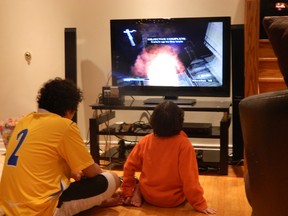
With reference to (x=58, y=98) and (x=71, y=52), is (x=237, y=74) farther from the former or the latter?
(x=58, y=98)

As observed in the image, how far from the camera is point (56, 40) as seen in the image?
421 cm

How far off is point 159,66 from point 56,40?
117 cm

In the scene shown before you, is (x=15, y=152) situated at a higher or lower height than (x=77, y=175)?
higher

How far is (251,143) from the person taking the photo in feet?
4.50

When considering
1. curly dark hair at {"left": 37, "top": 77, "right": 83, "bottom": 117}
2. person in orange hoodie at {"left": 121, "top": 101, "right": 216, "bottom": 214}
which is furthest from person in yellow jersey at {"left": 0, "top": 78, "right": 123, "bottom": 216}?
person in orange hoodie at {"left": 121, "top": 101, "right": 216, "bottom": 214}

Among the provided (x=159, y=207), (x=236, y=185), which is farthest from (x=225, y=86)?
(x=159, y=207)

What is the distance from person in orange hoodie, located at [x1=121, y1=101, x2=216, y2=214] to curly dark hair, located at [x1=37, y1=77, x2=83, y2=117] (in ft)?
1.87

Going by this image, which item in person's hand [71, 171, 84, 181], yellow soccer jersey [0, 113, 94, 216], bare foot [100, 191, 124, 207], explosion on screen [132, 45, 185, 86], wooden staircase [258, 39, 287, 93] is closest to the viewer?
yellow soccer jersey [0, 113, 94, 216]

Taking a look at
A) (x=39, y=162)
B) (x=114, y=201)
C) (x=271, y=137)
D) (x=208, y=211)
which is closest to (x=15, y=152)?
(x=39, y=162)

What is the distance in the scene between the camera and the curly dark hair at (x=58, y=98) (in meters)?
2.38

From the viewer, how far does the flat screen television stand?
3533mm

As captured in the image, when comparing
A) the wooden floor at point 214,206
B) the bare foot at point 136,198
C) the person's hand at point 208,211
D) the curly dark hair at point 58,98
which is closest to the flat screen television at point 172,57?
the wooden floor at point 214,206

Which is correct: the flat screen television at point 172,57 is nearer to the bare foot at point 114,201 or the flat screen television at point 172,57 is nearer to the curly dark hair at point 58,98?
the bare foot at point 114,201

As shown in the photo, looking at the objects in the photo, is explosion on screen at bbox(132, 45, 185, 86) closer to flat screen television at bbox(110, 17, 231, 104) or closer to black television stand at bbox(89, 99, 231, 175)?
flat screen television at bbox(110, 17, 231, 104)
